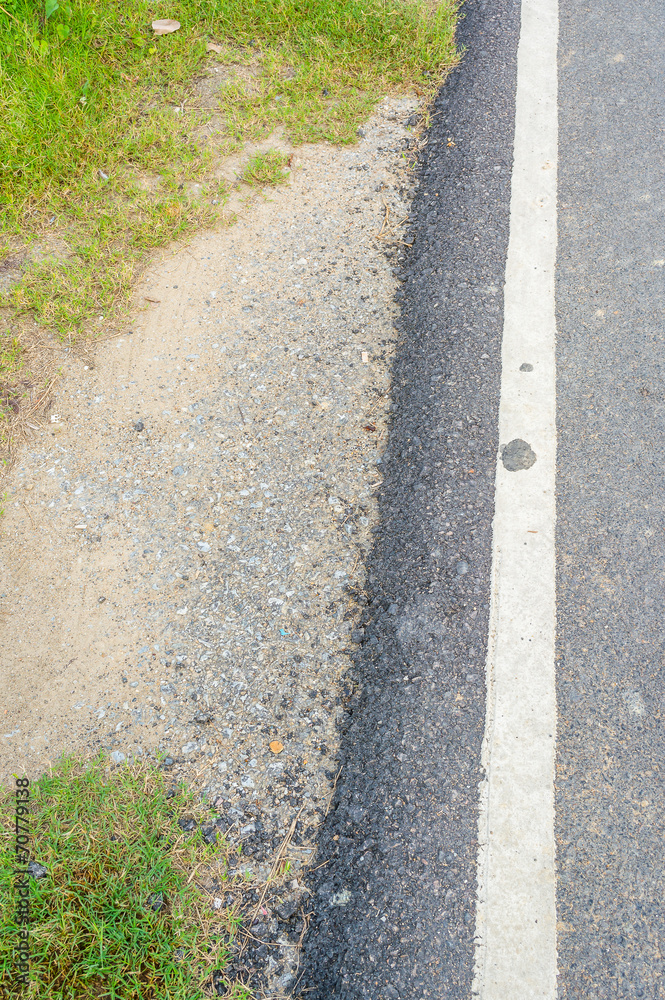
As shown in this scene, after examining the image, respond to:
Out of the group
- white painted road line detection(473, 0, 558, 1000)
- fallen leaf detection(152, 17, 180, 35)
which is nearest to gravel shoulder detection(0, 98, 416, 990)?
white painted road line detection(473, 0, 558, 1000)

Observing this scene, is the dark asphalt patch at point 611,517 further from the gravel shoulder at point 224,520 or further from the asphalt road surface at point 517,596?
the gravel shoulder at point 224,520

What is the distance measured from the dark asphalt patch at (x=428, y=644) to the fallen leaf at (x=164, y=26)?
1.74m

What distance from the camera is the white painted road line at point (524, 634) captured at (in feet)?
5.21

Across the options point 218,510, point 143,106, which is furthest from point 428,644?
point 143,106

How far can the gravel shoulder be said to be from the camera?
1924mm

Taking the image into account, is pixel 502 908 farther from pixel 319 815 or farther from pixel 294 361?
pixel 294 361

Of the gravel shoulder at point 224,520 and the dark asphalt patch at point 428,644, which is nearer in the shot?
the dark asphalt patch at point 428,644

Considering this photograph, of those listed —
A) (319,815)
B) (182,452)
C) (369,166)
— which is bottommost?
(319,815)

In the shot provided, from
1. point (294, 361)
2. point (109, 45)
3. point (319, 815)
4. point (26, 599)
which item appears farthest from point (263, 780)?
point (109, 45)

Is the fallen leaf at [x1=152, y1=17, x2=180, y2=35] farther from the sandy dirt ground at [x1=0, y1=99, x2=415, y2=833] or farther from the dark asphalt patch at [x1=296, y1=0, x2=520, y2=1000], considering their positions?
the dark asphalt patch at [x1=296, y1=0, x2=520, y2=1000]

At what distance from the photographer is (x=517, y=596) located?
2055mm

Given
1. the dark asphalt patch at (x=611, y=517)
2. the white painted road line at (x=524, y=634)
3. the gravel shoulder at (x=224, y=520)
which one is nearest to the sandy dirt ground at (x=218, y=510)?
the gravel shoulder at (x=224, y=520)

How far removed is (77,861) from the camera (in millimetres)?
Result: 1716

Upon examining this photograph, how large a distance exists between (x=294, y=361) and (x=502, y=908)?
197 centimetres
